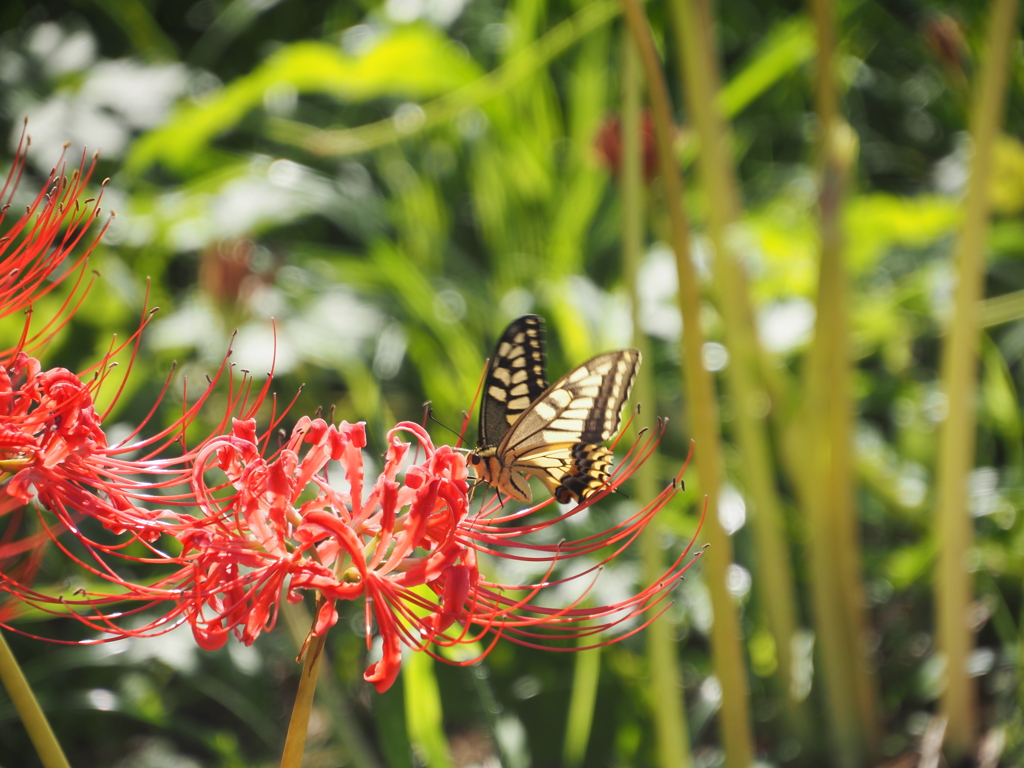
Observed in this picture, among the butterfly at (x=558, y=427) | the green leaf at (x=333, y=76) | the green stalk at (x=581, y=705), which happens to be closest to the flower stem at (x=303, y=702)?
the butterfly at (x=558, y=427)

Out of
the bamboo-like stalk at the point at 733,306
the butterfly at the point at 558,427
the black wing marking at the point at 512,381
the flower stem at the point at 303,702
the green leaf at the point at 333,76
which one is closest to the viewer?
the flower stem at the point at 303,702

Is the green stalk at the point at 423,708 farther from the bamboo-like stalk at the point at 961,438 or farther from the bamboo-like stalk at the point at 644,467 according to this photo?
the bamboo-like stalk at the point at 961,438

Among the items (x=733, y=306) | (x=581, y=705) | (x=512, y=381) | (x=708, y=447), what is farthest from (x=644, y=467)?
(x=581, y=705)

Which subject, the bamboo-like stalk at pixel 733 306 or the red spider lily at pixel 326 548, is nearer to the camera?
the red spider lily at pixel 326 548

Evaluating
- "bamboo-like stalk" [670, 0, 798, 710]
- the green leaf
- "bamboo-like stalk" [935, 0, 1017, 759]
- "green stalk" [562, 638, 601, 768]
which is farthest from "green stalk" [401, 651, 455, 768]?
the green leaf

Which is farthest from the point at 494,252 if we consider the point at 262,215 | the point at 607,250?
the point at 262,215

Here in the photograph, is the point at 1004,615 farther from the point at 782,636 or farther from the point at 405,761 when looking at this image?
the point at 405,761
